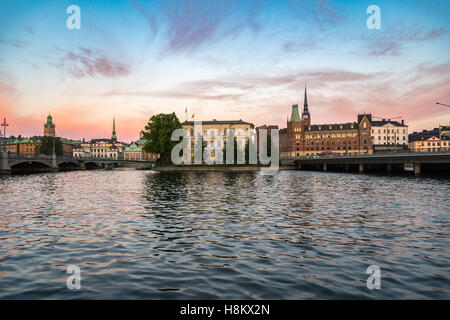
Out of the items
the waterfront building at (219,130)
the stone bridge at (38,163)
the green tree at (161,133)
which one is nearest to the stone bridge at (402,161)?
the waterfront building at (219,130)

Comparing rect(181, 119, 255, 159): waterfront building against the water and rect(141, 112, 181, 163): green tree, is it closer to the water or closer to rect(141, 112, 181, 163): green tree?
rect(141, 112, 181, 163): green tree

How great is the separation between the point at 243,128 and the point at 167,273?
153 m

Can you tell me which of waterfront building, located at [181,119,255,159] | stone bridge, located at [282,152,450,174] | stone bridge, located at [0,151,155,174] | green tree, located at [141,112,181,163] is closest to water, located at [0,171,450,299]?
stone bridge, located at [282,152,450,174]

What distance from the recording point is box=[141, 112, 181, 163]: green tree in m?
110

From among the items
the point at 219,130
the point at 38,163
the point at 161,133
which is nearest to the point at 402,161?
the point at 161,133

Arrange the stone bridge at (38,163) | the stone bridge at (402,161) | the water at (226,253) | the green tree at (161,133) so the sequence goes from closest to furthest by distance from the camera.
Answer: the water at (226,253) < the stone bridge at (402,161) < the stone bridge at (38,163) < the green tree at (161,133)

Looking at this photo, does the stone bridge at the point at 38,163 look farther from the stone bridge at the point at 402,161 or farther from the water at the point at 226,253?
the stone bridge at the point at 402,161

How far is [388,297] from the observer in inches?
343

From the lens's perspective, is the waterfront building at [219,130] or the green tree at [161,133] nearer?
the green tree at [161,133]

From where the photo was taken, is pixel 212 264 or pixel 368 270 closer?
pixel 368 270

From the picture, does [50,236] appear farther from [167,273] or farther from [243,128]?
[243,128]

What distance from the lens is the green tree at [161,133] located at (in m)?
110
